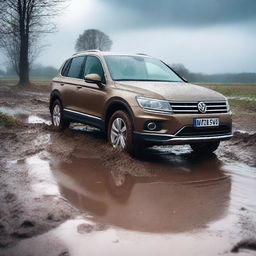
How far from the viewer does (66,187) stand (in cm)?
549

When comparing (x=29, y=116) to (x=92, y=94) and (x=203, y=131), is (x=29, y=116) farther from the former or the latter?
(x=203, y=131)

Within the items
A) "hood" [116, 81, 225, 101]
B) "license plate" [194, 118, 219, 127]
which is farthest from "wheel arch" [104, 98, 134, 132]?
"license plate" [194, 118, 219, 127]

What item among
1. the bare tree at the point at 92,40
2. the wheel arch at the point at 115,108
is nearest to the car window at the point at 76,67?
the wheel arch at the point at 115,108

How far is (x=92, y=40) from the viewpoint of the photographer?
3182 inches

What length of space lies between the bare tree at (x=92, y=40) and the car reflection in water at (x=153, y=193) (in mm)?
75180

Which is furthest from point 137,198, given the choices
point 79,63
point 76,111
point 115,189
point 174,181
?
point 79,63

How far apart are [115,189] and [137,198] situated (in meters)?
0.50

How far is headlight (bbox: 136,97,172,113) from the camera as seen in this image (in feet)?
21.8

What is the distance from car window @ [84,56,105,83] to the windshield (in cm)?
20

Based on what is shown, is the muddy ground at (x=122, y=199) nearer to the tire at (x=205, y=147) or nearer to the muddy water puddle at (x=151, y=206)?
the muddy water puddle at (x=151, y=206)

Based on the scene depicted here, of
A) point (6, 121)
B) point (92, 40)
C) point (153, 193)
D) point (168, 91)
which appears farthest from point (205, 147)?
point (92, 40)

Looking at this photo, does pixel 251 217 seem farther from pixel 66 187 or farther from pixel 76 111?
pixel 76 111

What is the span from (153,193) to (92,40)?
7785 centimetres

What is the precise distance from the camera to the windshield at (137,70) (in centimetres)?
786
